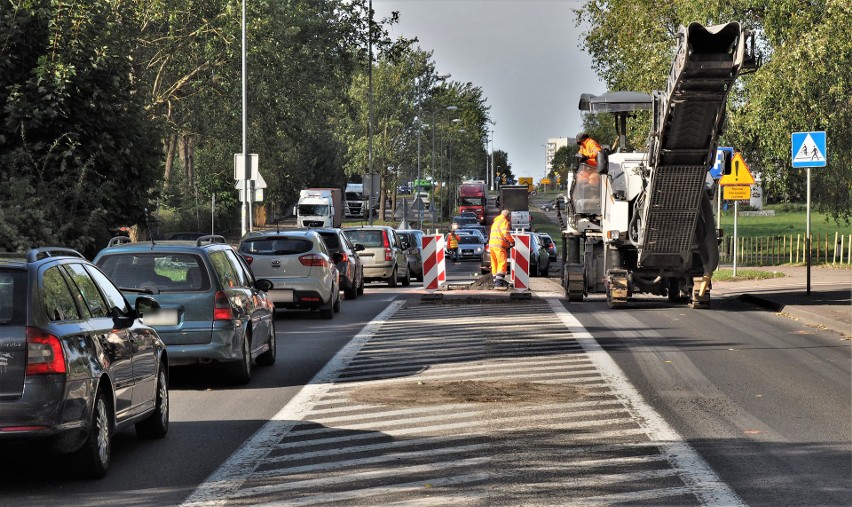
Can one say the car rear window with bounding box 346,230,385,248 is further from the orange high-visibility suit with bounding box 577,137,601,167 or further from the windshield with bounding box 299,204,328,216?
the windshield with bounding box 299,204,328,216

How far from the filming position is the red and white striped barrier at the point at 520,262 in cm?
2680

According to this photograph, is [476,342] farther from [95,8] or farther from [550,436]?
[95,8]

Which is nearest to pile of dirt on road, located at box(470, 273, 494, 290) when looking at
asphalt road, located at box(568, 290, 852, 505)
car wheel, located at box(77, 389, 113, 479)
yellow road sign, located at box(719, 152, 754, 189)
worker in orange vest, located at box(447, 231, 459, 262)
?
asphalt road, located at box(568, 290, 852, 505)

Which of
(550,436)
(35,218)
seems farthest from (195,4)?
(550,436)

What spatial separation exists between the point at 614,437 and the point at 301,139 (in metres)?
42.1

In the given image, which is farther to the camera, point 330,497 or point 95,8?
point 95,8

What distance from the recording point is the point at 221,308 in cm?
1306

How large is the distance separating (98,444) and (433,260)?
19.6 meters

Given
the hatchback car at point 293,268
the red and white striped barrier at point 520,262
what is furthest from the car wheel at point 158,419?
the red and white striped barrier at point 520,262

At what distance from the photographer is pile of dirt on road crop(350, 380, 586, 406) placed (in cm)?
1180

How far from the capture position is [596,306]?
1004 inches

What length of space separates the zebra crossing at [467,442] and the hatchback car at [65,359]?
0.83 metres

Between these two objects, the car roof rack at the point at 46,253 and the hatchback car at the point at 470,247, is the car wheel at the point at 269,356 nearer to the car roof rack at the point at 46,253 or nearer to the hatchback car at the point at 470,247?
the car roof rack at the point at 46,253

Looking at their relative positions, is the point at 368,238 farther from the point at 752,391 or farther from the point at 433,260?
the point at 752,391
